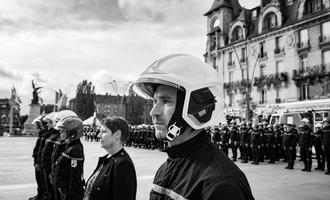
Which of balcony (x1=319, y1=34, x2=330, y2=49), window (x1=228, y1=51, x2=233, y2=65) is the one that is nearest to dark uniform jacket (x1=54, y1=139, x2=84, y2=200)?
balcony (x1=319, y1=34, x2=330, y2=49)

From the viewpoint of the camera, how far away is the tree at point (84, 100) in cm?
8643

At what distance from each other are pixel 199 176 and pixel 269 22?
145 ft

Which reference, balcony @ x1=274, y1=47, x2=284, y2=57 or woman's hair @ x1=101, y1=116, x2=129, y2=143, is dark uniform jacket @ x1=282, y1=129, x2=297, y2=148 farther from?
balcony @ x1=274, y1=47, x2=284, y2=57

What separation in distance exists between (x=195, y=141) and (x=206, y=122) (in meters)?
0.16

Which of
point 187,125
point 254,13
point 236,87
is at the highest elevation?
point 254,13

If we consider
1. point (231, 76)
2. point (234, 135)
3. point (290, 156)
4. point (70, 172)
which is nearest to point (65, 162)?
point (70, 172)

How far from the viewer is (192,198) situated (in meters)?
1.49

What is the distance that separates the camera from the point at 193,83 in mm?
1860

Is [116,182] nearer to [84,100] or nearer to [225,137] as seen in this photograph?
[225,137]

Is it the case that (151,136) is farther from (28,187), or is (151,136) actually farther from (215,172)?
(215,172)

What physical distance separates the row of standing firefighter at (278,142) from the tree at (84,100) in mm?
73157

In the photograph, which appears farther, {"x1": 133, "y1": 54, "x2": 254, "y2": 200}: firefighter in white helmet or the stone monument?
the stone monument

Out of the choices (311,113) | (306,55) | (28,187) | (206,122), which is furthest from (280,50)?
(206,122)

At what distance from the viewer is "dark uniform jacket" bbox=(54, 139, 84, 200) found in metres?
4.70
